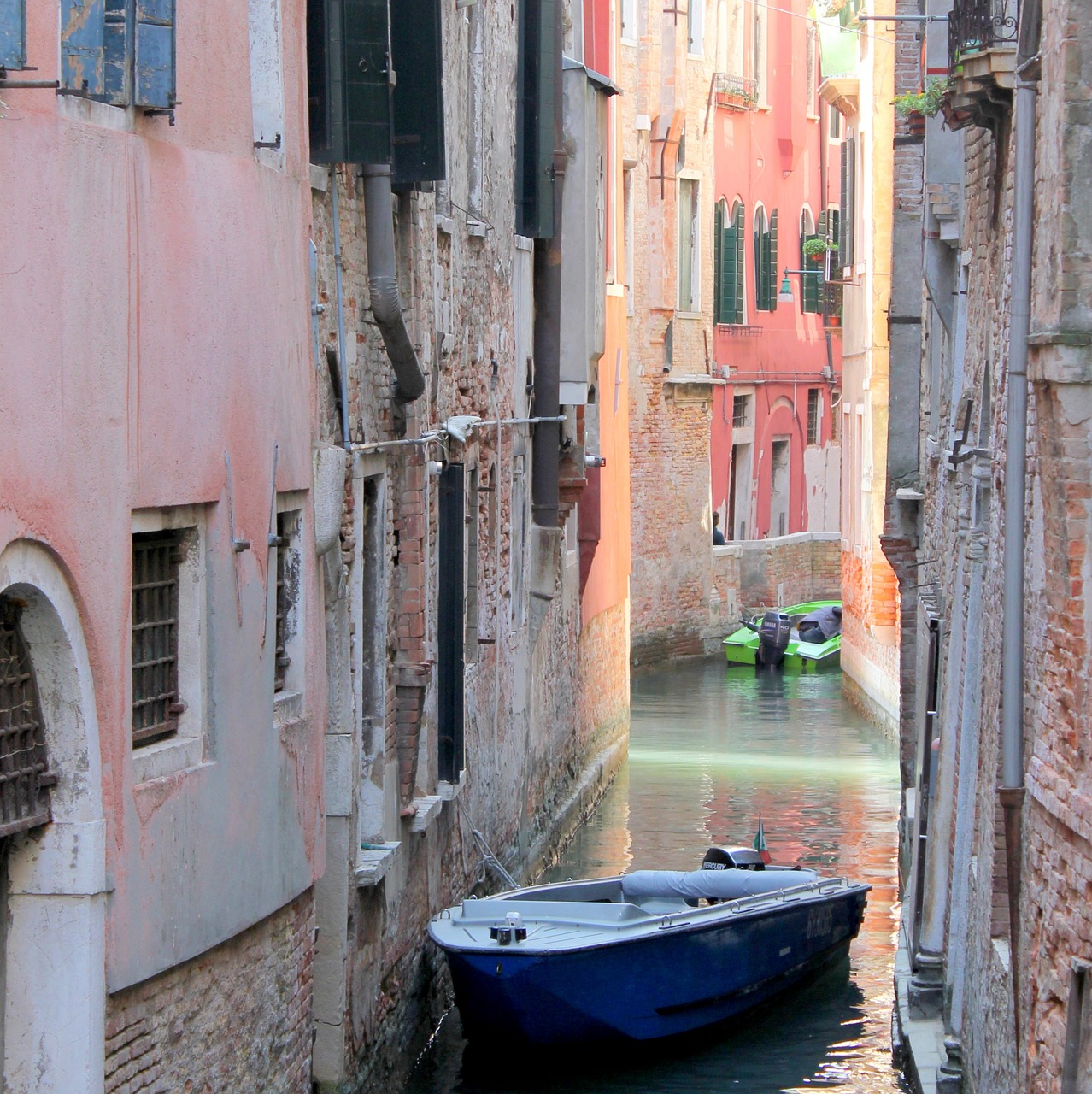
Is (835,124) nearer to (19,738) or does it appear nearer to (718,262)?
(718,262)

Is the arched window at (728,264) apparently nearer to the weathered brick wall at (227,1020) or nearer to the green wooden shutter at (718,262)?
the green wooden shutter at (718,262)

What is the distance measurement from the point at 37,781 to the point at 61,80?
2045 mm

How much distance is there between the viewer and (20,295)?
584 cm

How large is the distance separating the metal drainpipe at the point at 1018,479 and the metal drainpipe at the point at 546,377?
924cm

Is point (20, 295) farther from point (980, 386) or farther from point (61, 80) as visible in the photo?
point (980, 386)

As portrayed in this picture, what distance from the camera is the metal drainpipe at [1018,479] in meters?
7.40

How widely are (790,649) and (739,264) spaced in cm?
780

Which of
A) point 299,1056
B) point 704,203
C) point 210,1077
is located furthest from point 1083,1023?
point 704,203

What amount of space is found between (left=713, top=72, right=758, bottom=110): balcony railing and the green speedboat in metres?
8.97

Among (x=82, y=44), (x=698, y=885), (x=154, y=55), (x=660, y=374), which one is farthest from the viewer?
(x=660, y=374)

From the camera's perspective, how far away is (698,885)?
42.9 feet

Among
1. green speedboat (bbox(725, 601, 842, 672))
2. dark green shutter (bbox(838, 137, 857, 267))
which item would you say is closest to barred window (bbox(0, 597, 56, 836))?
dark green shutter (bbox(838, 137, 857, 267))

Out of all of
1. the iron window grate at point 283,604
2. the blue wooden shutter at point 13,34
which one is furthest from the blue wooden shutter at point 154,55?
the iron window grate at point 283,604

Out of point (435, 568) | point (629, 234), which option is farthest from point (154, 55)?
point (629, 234)
